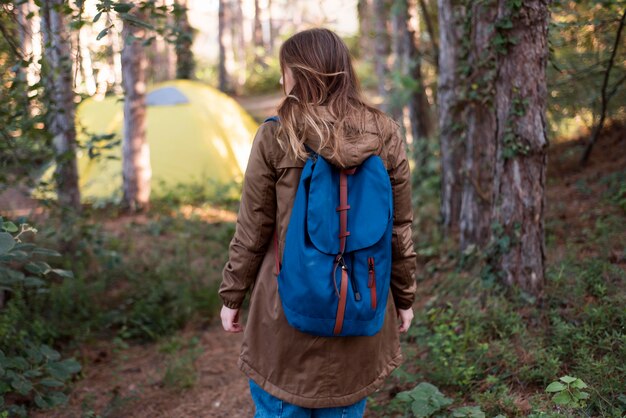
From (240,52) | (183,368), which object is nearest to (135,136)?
(183,368)

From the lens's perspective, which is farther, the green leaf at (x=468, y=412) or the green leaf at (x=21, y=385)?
the green leaf at (x=21, y=385)

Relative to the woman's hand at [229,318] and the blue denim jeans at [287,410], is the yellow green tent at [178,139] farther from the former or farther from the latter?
the blue denim jeans at [287,410]

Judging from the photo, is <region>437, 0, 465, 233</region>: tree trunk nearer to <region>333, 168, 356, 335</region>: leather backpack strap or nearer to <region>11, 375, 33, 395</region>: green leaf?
<region>333, 168, 356, 335</region>: leather backpack strap

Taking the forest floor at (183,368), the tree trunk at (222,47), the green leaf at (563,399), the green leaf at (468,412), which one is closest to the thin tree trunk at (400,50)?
the forest floor at (183,368)

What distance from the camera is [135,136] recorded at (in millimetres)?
8375

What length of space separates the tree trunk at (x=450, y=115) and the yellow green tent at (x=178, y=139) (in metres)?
4.72

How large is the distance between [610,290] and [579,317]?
29cm

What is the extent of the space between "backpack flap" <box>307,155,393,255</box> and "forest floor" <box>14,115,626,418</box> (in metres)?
1.75

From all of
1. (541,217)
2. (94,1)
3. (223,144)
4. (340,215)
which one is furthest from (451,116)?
(223,144)

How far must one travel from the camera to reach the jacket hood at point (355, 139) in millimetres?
1989

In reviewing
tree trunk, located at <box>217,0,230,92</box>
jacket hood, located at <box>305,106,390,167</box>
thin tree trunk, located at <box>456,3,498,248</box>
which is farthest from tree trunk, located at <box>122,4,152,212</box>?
tree trunk, located at <box>217,0,230,92</box>

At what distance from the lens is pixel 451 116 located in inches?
220

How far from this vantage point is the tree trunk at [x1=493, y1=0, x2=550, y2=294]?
359 cm

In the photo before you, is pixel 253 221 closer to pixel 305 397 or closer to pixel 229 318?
pixel 229 318
